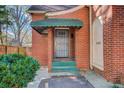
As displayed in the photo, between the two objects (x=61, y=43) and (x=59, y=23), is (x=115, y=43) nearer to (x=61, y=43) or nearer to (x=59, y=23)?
(x=59, y=23)

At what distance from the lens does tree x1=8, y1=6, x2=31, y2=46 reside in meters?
19.0

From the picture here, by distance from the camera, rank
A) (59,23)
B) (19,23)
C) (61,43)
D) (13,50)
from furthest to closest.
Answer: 1. (19,23)
2. (13,50)
3. (61,43)
4. (59,23)

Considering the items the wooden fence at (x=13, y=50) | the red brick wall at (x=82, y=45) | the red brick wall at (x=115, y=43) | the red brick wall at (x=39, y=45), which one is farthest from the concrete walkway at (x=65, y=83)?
the wooden fence at (x=13, y=50)

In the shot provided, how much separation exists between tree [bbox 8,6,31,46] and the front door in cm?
737

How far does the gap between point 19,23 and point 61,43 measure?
8.96 m

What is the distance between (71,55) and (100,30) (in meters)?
3.08

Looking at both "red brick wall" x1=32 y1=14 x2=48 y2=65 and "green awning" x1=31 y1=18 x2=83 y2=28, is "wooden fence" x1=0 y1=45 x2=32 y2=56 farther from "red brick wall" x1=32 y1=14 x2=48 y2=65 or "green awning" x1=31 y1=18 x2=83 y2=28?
→ "green awning" x1=31 y1=18 x2=83 y2=28

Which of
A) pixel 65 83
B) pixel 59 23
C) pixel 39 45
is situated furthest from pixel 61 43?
pixel 65 83

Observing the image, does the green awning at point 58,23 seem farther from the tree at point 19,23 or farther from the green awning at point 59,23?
the tree at point 19,23

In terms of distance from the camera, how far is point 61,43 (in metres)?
11.8

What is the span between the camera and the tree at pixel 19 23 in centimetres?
1895

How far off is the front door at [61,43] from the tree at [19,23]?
737cm
